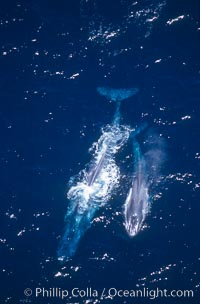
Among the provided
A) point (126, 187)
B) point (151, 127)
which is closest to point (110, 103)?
point (151, 127)

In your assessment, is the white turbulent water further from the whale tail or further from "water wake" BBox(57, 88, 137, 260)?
the whale tail

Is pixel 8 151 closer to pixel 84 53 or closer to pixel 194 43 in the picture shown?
pixel 84 53

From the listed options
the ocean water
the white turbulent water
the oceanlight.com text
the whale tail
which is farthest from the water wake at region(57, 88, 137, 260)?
the oceanlight.com text

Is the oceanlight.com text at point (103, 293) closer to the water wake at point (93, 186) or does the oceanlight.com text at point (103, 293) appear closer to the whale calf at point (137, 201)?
the water wake at point (93, 186)

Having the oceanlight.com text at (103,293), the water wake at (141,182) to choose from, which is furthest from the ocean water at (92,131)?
the water wake at (141,182)

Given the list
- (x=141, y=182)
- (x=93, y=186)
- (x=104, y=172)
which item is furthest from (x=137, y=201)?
(x=93, y=186)
